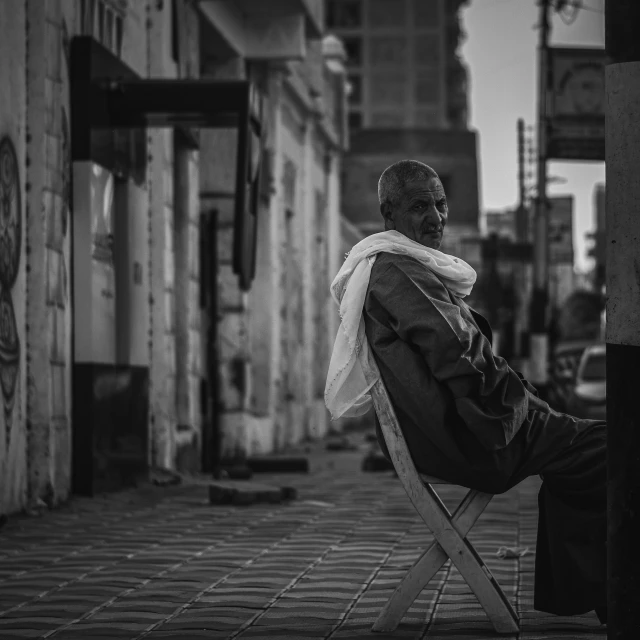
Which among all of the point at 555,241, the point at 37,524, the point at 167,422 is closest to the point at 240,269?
the point at 37,524

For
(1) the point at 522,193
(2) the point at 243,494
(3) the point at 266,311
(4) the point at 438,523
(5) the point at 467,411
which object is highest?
(1) the point at 522,193

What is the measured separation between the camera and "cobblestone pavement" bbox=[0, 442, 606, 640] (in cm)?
518

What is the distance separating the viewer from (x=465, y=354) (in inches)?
184

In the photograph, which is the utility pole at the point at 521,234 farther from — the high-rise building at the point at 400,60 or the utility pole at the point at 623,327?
the utility pole at the point at 623,327

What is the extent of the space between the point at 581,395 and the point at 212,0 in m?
10.9

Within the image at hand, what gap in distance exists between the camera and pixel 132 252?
491 inches

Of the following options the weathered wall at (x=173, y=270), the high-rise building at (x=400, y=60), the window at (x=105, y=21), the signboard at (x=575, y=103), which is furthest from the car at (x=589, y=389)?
the high-rise building at (x=400, y=60)

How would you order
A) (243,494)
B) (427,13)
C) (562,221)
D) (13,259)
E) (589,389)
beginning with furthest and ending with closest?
(427,13), (562,221), (589,389), (243,494), (13,259)

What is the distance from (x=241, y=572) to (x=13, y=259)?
3.59m

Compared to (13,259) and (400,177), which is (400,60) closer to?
(13,259)

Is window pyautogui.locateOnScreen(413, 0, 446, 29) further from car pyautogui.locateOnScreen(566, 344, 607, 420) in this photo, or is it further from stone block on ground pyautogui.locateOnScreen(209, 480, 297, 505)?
stone block on ground pyautogui.locateOnScreen(209, 480, 297, 505)

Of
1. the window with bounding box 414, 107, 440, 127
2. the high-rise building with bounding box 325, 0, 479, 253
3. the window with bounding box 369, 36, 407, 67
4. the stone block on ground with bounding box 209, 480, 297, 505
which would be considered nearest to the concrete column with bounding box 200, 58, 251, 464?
the stone block on ground with bounding box 209, 480, 297, 505

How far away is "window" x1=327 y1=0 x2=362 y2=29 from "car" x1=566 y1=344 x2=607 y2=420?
77.0 metres

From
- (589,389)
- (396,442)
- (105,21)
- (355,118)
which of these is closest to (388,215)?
(396,442)
